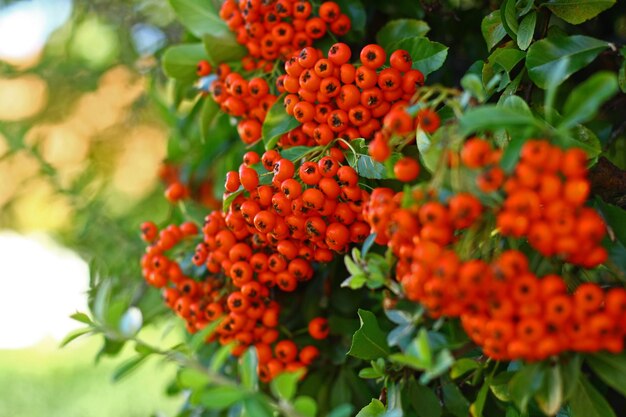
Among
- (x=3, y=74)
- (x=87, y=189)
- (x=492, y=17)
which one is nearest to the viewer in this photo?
(x=492, y=17)

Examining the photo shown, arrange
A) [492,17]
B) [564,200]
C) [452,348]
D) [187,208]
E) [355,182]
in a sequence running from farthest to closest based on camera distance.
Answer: [187,208], [492,17], [355,182], [452,348], [564,200]

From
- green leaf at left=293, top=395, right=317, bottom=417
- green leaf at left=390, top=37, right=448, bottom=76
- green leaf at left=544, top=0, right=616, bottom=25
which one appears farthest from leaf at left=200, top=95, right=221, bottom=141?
green leaf at left=293, top=395, right=317, bottom=417

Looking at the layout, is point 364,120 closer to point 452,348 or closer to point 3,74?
point 452,348

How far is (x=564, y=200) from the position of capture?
2.08 feet

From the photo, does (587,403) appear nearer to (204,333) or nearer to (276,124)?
(204,333)

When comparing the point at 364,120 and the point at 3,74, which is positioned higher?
the point at 364,120

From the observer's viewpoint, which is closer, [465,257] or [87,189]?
[465,257]

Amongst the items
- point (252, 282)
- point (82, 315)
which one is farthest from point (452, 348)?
point (82, 315)

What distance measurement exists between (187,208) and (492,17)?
0.69 meters

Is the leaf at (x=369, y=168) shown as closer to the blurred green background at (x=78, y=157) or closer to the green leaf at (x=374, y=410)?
the green leaf at (x=374, y=410)

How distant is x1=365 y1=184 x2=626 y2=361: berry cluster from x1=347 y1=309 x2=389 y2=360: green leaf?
A: 256mm

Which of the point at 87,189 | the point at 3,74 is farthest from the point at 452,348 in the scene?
the point at 3,74

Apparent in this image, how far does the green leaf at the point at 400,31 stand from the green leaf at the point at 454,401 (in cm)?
57

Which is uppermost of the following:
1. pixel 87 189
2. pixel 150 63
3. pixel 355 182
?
pixel 355 182
